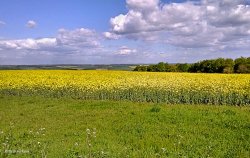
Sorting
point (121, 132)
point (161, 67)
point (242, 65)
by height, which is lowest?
point (121, 132)

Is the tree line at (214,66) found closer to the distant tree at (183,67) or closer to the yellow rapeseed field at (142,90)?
the distant tree at (183,67)

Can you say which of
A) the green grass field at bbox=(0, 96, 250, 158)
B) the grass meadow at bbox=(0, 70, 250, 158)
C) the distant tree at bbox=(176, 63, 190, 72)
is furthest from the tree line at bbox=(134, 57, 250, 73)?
the green grass field at bbox=(0, 96, 250, 158)

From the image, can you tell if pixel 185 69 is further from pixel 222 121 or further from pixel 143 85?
pixel 222 121

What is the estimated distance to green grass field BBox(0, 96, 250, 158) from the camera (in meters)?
9.98

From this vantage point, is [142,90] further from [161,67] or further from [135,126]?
[161,67]

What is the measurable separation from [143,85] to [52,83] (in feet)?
25.4

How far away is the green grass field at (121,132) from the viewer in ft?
32.7

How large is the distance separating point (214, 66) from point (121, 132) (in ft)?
162

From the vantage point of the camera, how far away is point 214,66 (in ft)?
198

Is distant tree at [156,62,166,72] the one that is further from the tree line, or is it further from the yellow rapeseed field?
the yellow rapeseed field

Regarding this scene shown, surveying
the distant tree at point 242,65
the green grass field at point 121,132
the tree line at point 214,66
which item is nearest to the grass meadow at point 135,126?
the green grass field at point 121,132

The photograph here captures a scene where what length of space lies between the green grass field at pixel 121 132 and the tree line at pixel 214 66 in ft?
132

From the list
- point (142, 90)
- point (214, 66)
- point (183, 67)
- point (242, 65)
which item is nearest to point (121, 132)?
point (142, 90)

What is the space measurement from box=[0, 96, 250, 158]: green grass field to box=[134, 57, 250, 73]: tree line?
4021cm
